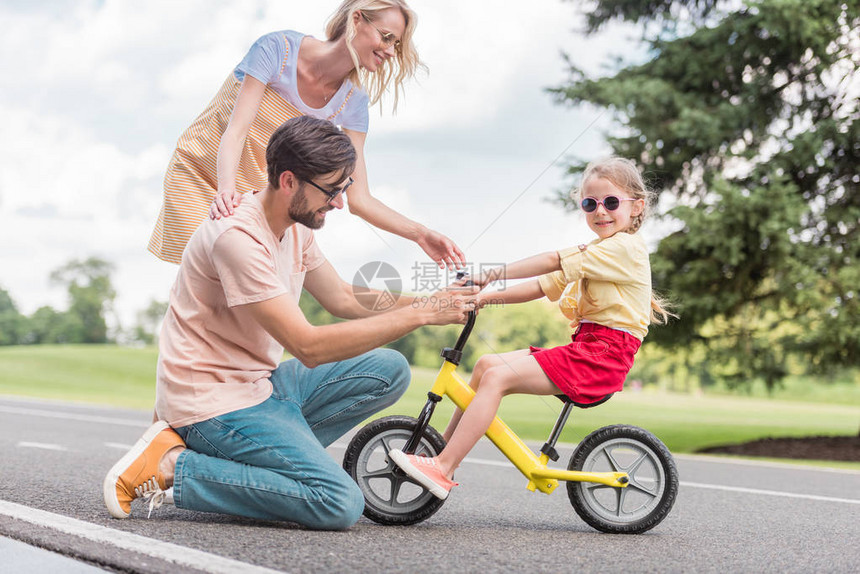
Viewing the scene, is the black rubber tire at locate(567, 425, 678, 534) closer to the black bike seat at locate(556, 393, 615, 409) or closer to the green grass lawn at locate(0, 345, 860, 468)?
the black bike seat at locate(556, 393, 615, 409)

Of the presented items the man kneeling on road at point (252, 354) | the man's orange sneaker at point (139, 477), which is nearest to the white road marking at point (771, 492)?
the man kneeling on road at point (252, 354)

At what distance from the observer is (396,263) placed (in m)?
3.59

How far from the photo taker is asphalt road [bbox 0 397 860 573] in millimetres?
2506

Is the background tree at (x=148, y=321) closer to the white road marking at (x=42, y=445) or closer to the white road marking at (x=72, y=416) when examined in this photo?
the white road marking at (x=72, y=416)

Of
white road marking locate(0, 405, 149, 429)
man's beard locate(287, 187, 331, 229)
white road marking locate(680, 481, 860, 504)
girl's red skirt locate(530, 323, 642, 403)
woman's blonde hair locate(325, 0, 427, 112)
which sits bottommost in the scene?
white road marking locate(0, 405, 149, 429)

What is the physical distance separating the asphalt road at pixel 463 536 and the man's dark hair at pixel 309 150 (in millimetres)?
1316

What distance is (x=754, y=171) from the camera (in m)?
11.3

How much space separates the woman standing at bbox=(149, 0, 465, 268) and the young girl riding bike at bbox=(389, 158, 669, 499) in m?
0.42

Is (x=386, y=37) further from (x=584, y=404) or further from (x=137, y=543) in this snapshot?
(x=137, y=543)

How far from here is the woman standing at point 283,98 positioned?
3432mm

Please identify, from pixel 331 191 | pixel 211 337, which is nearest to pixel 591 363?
pixel 331 191

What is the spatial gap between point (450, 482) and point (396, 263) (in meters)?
0.98

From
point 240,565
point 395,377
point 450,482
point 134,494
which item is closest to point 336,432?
point 395,377

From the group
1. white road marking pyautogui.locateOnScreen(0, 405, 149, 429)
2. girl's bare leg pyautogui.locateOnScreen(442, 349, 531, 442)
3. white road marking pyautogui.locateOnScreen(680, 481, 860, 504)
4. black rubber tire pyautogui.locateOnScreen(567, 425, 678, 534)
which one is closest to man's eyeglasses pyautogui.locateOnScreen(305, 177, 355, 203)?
girl's bare leg pyautogui.locateOnScreen(442, 349, 531, 442)
